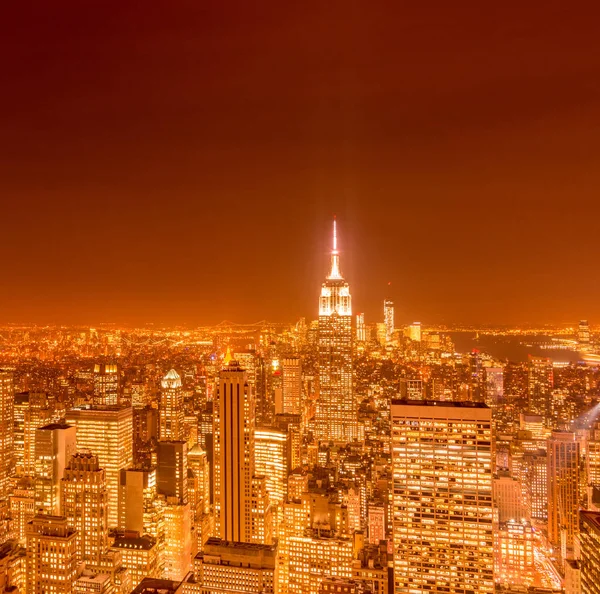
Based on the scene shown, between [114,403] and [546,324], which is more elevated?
[546,324]

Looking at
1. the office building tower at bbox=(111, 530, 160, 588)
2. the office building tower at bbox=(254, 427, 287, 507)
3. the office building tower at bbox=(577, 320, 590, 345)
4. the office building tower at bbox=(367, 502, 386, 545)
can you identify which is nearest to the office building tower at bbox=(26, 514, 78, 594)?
the office building tower at bbox=(111, 530, 160, 588)

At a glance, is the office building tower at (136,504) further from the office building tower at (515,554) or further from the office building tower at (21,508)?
the office building tower at (515,554)

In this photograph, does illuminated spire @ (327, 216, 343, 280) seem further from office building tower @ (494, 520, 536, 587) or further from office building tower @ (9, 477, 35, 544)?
office building tower @ (9, 477, 35, 544)

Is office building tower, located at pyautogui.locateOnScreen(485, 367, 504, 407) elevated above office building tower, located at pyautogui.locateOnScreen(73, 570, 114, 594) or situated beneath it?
elevated above

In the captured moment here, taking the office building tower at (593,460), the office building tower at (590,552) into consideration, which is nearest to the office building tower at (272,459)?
the office building tower at (593,460)

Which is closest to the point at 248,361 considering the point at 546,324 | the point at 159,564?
the point at 159,564

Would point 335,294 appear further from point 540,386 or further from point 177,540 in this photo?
point 177,540

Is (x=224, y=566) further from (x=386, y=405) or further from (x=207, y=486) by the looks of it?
(x=386, y=405)

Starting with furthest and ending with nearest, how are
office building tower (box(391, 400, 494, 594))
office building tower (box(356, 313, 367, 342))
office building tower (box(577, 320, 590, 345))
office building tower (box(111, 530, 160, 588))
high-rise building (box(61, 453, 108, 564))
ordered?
1. office building tower (box(356, 313, 367, 342))
2. office building tower (box(111, 530, 160, 588))
3. high-rise building (box(61, 453, 108, 564))
4. office building tower (box(391, 400, 494, 594))
5. office building tower (box(577, 320, 590, 345))
